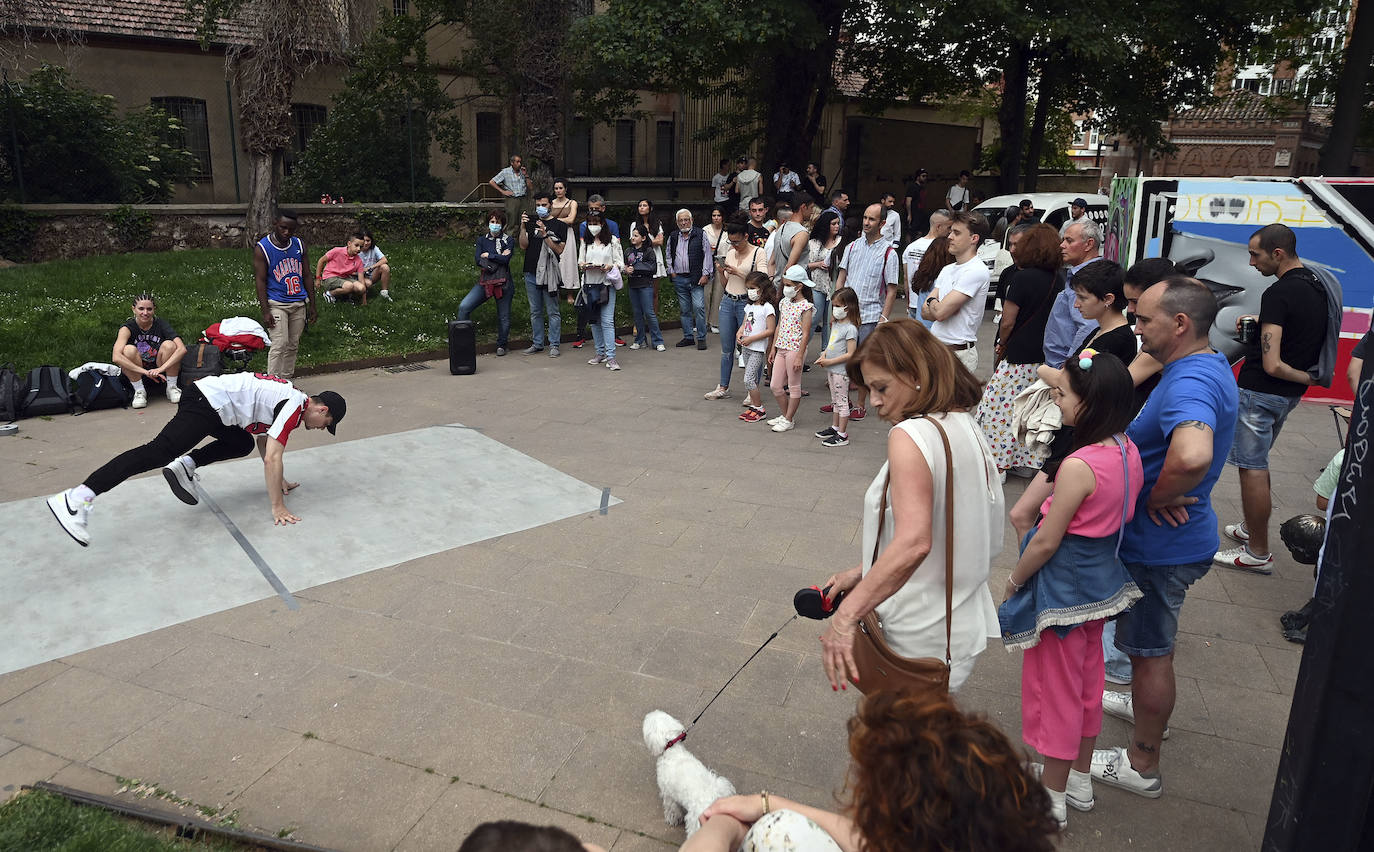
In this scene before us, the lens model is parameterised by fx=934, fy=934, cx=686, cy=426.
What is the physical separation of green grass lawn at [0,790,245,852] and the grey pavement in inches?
9.1

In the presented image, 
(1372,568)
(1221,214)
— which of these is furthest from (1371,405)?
(1221,214)

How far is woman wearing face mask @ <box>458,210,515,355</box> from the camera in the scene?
449 inches

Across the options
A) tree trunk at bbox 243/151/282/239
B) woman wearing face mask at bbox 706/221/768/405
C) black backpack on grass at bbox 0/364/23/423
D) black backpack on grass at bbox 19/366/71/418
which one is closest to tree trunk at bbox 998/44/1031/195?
woman wearing face mask at bbox 706/221/768/405

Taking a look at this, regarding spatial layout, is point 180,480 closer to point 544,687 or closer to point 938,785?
point 544,687

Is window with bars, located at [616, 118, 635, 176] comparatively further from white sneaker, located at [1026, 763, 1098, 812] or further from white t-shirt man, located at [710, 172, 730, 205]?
white sneaker, located at [1026, 763, 1098, 812]

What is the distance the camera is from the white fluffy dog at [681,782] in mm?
3250

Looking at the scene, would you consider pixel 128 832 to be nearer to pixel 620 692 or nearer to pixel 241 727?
pixel 241 727

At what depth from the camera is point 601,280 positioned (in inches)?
442

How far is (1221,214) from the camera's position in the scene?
372 inches

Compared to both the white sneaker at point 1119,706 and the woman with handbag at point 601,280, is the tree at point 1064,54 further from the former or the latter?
the white sneaker at point 1119,706

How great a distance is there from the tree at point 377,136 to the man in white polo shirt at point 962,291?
1439 centimetres

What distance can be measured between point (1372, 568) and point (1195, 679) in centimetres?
292

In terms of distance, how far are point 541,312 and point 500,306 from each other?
A: 0.52 metres

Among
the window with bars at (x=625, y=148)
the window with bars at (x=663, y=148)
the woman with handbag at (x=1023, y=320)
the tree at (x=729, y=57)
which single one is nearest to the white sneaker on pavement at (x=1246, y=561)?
the woman with handbag at (x=1023, y=320)
